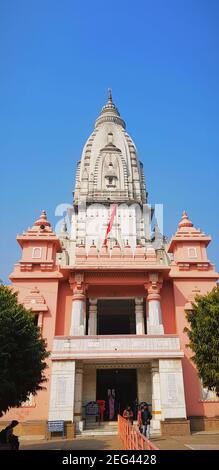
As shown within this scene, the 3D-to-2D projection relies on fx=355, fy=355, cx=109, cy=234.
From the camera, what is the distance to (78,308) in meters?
20.4

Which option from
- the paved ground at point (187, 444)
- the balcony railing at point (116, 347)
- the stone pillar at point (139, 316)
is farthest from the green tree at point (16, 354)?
the stone pillar at point (139, 316)

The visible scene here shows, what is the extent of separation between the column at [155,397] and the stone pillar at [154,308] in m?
1.87

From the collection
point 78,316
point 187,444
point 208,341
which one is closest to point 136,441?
point 187,444

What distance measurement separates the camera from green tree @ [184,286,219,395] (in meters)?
15.1

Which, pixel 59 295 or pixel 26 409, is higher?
pixel 59 295

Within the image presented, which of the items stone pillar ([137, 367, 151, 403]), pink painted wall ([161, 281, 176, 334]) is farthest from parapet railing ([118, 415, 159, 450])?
pink painted wall ([161, 281, 176, 334])

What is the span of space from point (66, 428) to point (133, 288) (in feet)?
29.0

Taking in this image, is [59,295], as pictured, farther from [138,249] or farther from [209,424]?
[209,424]

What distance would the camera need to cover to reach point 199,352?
614 inches

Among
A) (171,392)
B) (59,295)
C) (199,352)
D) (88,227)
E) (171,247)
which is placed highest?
(88,227)

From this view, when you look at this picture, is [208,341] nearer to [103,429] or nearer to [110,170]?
[103,429]

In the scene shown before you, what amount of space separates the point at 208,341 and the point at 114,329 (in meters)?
12.2
